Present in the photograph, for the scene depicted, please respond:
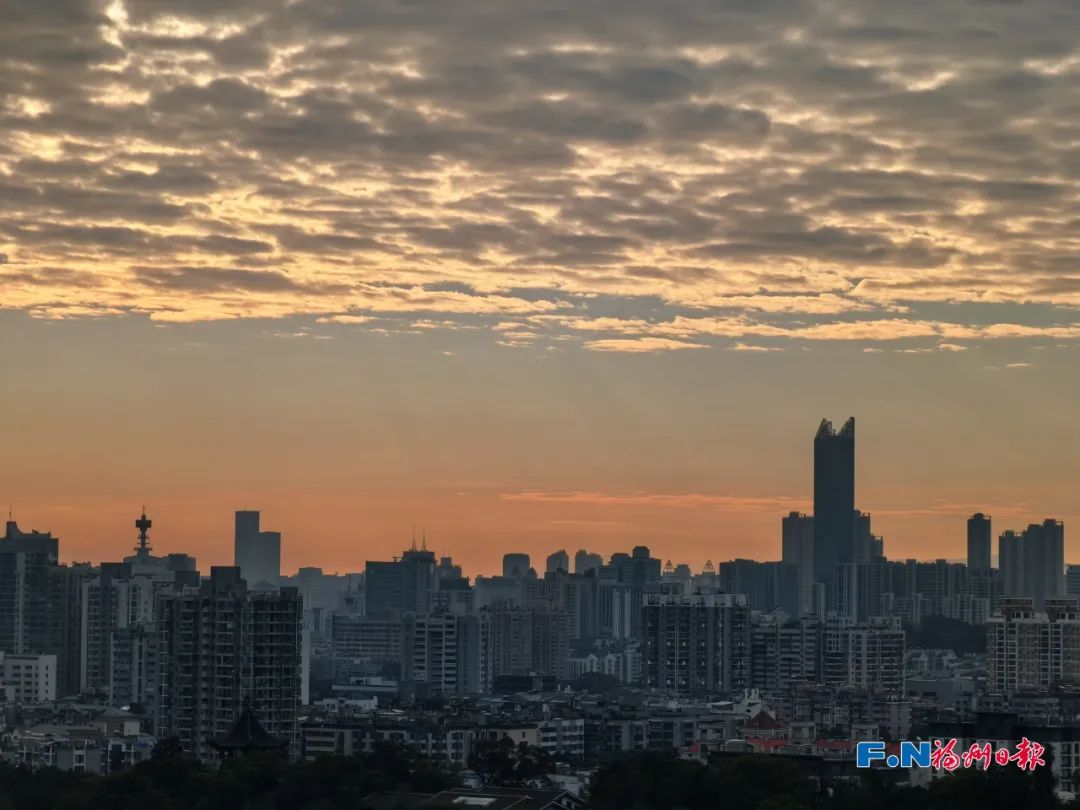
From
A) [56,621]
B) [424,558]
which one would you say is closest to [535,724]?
[56,621]

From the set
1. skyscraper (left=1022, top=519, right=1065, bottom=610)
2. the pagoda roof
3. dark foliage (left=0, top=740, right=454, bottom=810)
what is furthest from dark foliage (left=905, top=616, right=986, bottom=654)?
dark foliage (left=0, top=740, right=454, bottom=810)

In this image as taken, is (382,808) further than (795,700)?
No

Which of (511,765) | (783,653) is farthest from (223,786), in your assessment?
(783,653)

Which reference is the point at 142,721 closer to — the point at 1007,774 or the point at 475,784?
the point at 475,784

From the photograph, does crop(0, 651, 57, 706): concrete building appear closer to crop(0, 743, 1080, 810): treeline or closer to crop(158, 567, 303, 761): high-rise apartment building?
crop(158, 567, 303, 761): high-rise apartment building
